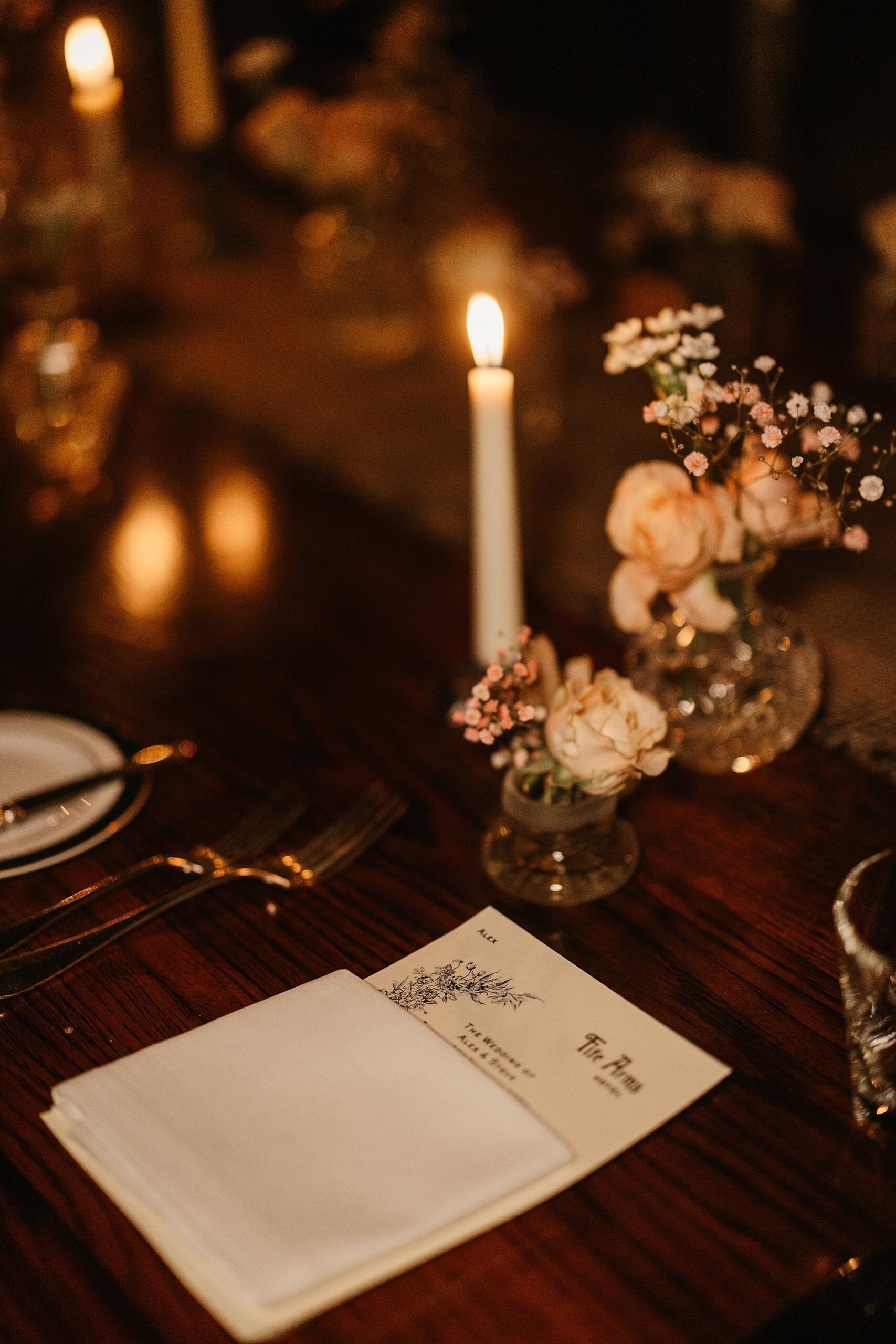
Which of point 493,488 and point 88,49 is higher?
point 88,49

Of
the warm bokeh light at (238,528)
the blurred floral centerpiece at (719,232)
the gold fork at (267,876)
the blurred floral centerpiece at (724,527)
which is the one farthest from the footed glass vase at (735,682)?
the blurred floral centerpiece at (719,232)

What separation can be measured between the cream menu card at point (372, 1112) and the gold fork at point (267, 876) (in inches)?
4.6

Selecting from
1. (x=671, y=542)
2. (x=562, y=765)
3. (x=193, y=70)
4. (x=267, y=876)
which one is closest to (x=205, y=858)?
(x=267, y=876)

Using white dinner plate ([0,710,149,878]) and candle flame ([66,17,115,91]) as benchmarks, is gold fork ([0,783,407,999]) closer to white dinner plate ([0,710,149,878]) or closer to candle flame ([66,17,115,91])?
white dinner plate ([0,710,149,878])

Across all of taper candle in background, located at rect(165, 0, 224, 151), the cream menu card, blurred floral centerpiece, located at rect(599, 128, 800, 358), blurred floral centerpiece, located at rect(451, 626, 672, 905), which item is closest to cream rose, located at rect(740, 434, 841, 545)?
blurred floral centerpiece, located at rect(451, 626, 672, 905)

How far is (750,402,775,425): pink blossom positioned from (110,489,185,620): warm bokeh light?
2.22ft

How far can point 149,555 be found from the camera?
1.33 m

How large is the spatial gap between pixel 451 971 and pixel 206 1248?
0.23 m

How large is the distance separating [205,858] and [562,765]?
0.27 meters

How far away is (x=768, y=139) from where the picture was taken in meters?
2.34

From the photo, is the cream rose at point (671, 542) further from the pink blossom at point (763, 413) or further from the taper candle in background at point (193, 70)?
the taper candle in background at point (193, 70)

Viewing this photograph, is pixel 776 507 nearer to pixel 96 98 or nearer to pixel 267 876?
pixel 267 876

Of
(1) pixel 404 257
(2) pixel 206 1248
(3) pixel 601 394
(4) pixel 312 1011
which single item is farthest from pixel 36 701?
(1) pixel 404 257

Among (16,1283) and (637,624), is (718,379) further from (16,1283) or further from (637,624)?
(16,1283)
